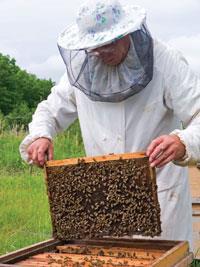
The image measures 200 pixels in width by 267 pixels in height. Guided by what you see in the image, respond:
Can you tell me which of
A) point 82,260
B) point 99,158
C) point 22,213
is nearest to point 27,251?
point 82,260

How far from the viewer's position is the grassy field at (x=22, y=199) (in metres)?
5.48

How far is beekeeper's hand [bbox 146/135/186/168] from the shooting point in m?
2.47

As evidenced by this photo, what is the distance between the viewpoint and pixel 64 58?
3020mm

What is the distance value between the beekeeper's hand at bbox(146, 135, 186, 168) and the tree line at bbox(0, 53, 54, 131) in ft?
122

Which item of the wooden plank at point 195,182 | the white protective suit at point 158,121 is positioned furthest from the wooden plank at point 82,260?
the wooden plank at point 195,182

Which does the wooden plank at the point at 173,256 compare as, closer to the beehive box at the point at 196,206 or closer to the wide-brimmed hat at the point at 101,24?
the wide-brimmed hat at the point at 101,24

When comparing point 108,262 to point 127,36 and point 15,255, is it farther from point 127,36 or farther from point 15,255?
point 127,36

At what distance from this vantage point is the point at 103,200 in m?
2.68

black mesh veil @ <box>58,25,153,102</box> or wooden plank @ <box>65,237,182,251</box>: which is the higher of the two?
black mesh veil @ <box>58,25,153,102</box>

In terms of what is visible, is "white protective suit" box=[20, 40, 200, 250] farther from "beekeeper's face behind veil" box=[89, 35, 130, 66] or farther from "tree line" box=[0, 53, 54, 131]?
"tree line" box=[0, 53, 54, 131]

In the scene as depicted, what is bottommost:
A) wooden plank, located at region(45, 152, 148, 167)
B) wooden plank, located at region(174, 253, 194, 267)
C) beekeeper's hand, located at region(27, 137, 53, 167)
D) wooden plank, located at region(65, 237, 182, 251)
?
wooden plank, located at region(174, 253, 194, 267)

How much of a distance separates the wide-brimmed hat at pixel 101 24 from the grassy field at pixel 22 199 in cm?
278

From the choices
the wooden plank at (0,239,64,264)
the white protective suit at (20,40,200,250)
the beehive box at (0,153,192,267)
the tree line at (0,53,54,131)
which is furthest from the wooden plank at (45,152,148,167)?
the tree line at (0,53,54,131)

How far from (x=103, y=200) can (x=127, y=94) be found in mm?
576
